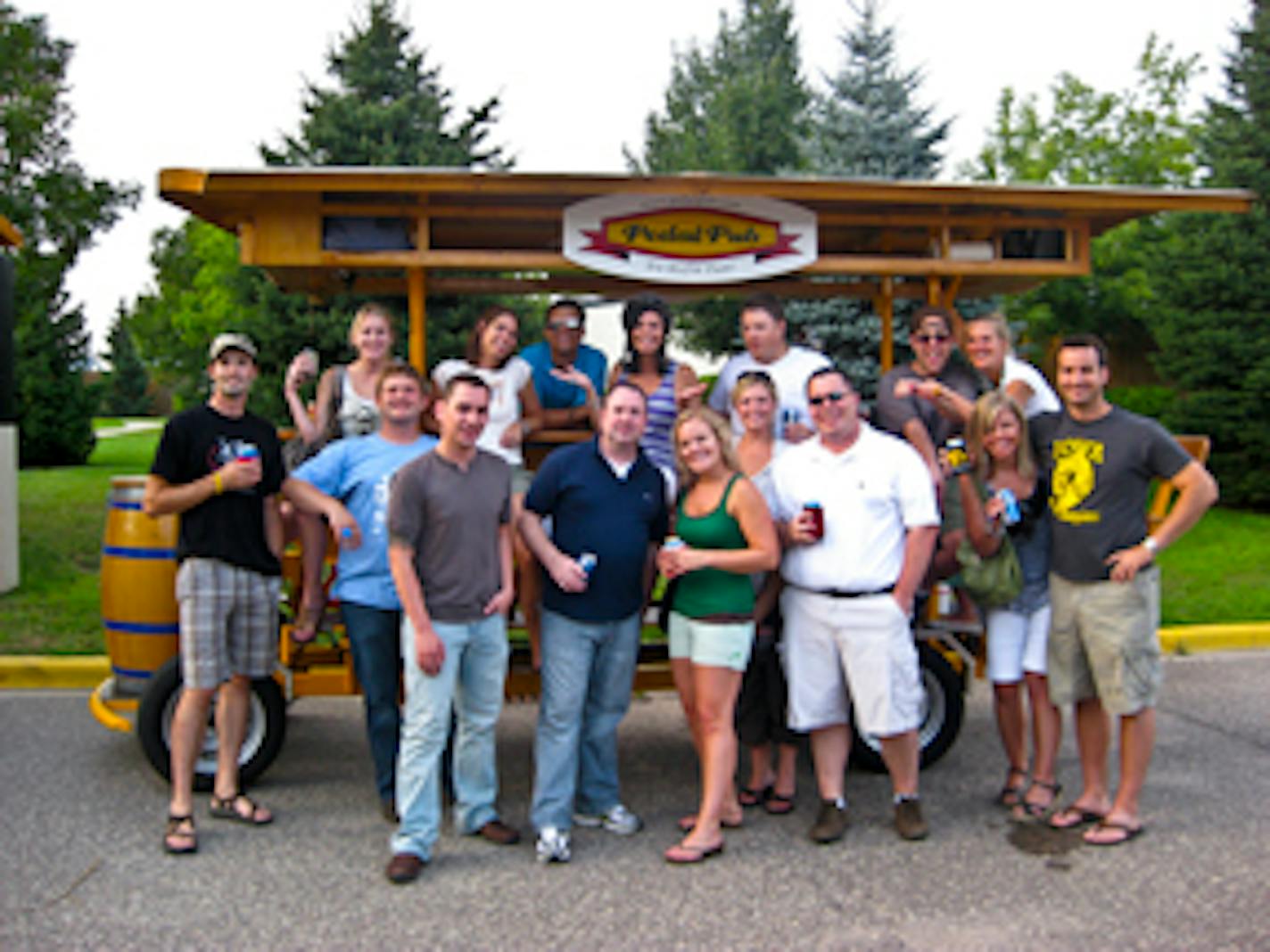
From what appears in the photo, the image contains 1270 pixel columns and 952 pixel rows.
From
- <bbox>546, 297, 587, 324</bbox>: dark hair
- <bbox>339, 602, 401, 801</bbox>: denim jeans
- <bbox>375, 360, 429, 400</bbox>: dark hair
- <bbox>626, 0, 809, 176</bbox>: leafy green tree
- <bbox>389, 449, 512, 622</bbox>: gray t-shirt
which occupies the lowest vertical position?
<bbox>339, 602, 401, 801</bbox>: denim jeans

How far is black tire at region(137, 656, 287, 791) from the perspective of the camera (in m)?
4.72

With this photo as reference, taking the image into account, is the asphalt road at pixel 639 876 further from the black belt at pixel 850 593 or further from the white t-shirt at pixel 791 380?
the white t-shirt at pixel 791 380

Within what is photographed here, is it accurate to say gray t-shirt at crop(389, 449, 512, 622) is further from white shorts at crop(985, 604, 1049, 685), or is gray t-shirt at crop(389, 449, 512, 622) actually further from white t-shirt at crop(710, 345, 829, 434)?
white shorts at crop(985, 604, 1049, 685)

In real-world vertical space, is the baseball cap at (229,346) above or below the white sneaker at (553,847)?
above

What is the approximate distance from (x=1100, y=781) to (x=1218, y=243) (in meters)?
12.0

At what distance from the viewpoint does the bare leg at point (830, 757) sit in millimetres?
4465

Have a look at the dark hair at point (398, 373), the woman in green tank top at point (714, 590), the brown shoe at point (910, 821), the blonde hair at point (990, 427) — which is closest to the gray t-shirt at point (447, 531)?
the dark hair at point (398, 373)

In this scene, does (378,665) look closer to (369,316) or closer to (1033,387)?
(369,316)

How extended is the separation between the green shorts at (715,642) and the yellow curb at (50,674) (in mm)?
4477

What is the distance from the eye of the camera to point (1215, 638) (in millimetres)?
8172

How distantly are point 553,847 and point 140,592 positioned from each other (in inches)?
86.3

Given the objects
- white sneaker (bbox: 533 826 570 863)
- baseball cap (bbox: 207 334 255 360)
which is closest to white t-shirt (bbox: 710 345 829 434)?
white sneaker (bbox: 533 826 570 863)

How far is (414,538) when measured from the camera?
400 centimetres

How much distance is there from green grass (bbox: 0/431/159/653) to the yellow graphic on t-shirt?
6195 mm
